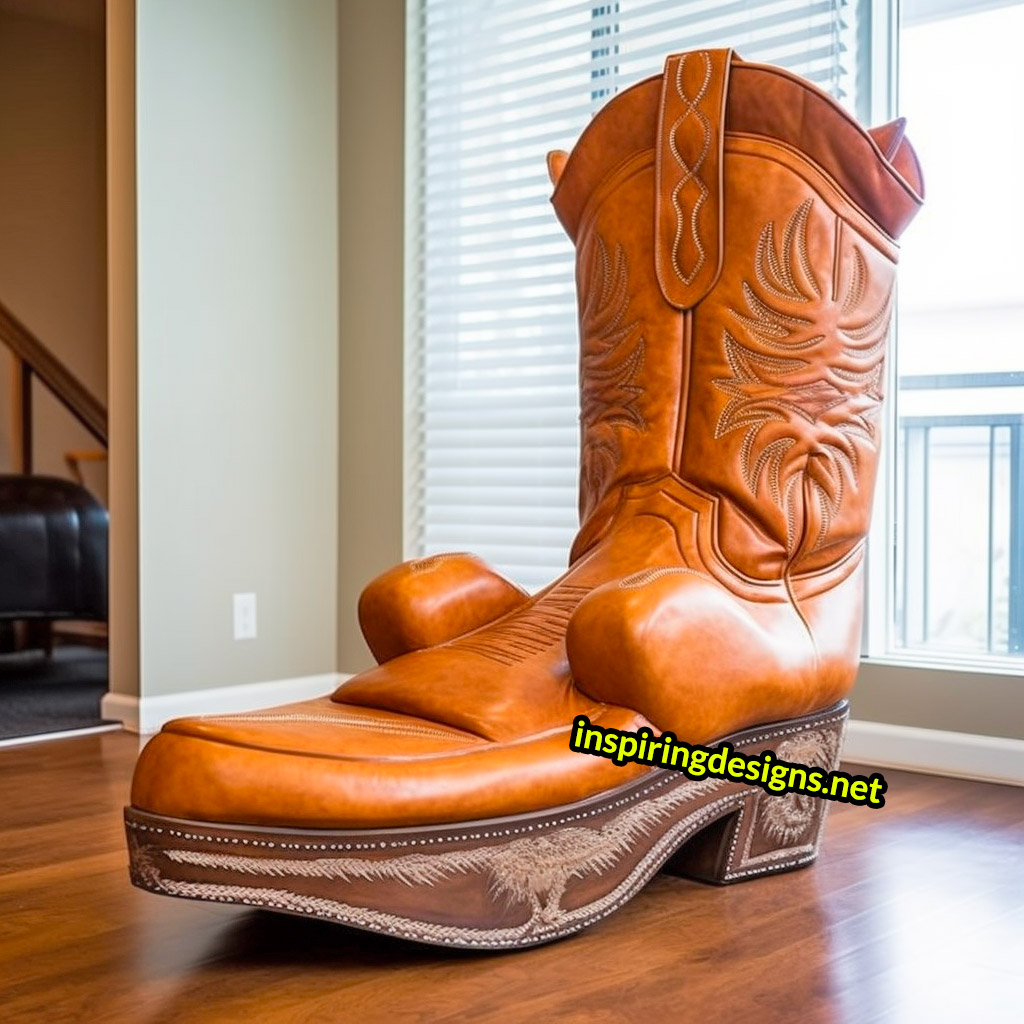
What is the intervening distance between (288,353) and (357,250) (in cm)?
33

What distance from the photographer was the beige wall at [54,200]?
5742 mm

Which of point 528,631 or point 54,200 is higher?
point 54,200

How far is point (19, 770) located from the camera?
9.01ft

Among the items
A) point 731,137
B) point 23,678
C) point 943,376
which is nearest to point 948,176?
point 943,376

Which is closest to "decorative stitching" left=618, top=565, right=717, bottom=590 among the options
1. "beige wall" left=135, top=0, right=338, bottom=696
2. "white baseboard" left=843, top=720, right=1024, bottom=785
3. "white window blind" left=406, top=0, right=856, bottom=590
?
"white baseboard" left=843, top=720, right=1024, bottom=785

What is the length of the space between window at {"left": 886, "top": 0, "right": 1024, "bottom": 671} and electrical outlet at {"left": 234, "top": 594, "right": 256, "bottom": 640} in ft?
4.84

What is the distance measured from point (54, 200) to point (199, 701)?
3.33m

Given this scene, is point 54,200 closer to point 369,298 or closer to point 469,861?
point 369,298

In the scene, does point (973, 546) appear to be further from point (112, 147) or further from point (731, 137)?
point (112, 147)

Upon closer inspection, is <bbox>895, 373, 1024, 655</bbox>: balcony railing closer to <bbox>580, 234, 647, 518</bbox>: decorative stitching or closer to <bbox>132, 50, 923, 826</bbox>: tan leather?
<bbox>132, 50, 923, 826</bbox>: tan leather

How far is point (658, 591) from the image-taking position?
165 centimetres

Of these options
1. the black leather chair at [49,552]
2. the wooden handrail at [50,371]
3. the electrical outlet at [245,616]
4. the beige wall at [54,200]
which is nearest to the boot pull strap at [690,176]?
the electrical outlet at [245,616]

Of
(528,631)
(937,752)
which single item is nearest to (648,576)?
(528,631)

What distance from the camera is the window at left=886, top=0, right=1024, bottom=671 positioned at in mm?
→ 2656
